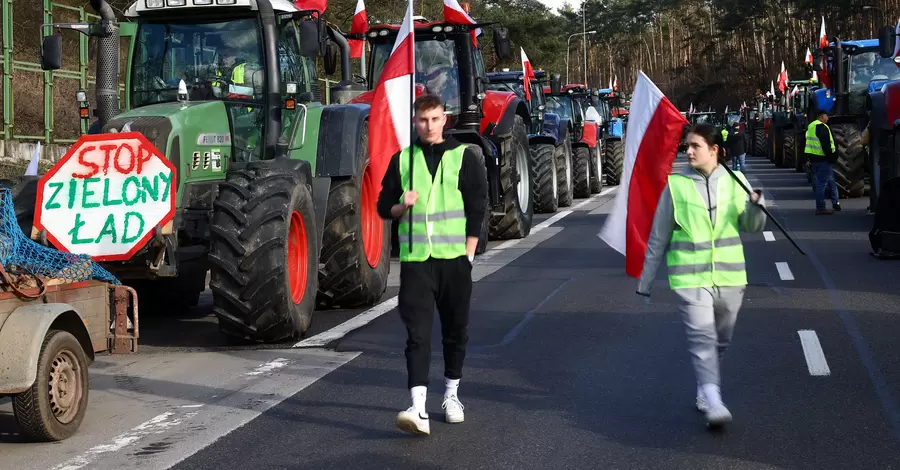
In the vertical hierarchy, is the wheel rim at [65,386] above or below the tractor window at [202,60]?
below

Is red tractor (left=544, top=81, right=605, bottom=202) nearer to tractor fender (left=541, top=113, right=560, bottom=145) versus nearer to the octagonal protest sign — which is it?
tractor fender (left=541, top=113, right=560, bottom=145)

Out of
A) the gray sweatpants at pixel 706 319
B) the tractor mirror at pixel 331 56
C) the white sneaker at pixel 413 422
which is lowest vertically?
the white sneaker at pixel 413 422

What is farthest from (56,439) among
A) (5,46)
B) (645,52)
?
(645,52)

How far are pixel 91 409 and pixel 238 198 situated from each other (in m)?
2.25

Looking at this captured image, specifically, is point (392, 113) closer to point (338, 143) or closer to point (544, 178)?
point (338, 143)

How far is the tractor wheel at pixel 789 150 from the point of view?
39375 millimetres

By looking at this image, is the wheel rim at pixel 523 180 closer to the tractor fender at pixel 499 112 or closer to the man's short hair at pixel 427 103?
the tractor fender at pixel 499 112

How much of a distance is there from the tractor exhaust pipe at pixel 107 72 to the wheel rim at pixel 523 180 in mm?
9625

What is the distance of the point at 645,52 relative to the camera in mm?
128625

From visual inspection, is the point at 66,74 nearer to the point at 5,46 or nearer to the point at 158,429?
the point at 5,46

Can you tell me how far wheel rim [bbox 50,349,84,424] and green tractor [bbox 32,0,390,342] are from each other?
2.28m

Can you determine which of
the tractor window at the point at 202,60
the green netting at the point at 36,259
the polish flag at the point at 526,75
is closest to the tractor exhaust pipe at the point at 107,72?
the tractor window at the point at 202,60

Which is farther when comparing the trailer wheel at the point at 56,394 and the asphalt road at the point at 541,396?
the trailer wheel at the point at 56,394

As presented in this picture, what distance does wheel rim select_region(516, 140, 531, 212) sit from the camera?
66.0 feet
